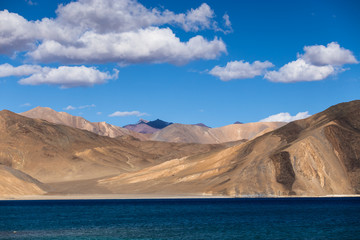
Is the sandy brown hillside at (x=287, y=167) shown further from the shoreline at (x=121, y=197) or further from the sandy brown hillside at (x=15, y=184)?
the sandy brown hillside at (x=15, y=184)

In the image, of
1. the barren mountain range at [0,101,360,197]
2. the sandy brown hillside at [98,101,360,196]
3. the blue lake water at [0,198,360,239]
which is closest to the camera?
the blue lake water at [0,198,360,239]

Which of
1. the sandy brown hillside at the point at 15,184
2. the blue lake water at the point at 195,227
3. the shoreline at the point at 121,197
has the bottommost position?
the blue lake water at the point at 195,227

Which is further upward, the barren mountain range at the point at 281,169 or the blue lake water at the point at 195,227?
the barren mountain range at the point at 281,169

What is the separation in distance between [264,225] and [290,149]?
299 feet

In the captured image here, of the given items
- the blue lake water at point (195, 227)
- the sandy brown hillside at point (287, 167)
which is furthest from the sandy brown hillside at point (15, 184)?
the blue lake water at point (195, 227)

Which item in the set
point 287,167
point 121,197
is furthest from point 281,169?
point 121,197

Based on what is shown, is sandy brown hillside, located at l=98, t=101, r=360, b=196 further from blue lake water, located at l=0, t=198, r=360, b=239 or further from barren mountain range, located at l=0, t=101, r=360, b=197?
blue lake water, located at l=0, t=198, r=360, b=239

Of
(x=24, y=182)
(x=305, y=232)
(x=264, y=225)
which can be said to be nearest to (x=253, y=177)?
(x=24, y=182)

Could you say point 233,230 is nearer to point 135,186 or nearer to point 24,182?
point 24,182

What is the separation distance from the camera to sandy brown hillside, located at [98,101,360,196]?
15550 cm

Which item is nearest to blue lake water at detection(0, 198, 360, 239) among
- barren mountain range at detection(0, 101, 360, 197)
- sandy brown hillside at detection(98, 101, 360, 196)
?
barren mountain range at detection(0, 101, 360, 197)

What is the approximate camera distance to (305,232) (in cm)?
6612

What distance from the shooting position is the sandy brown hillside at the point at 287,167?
510ft

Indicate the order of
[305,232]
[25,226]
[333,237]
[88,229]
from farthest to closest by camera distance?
[25,226] < [88,229] < [305,232] < [333,237]
